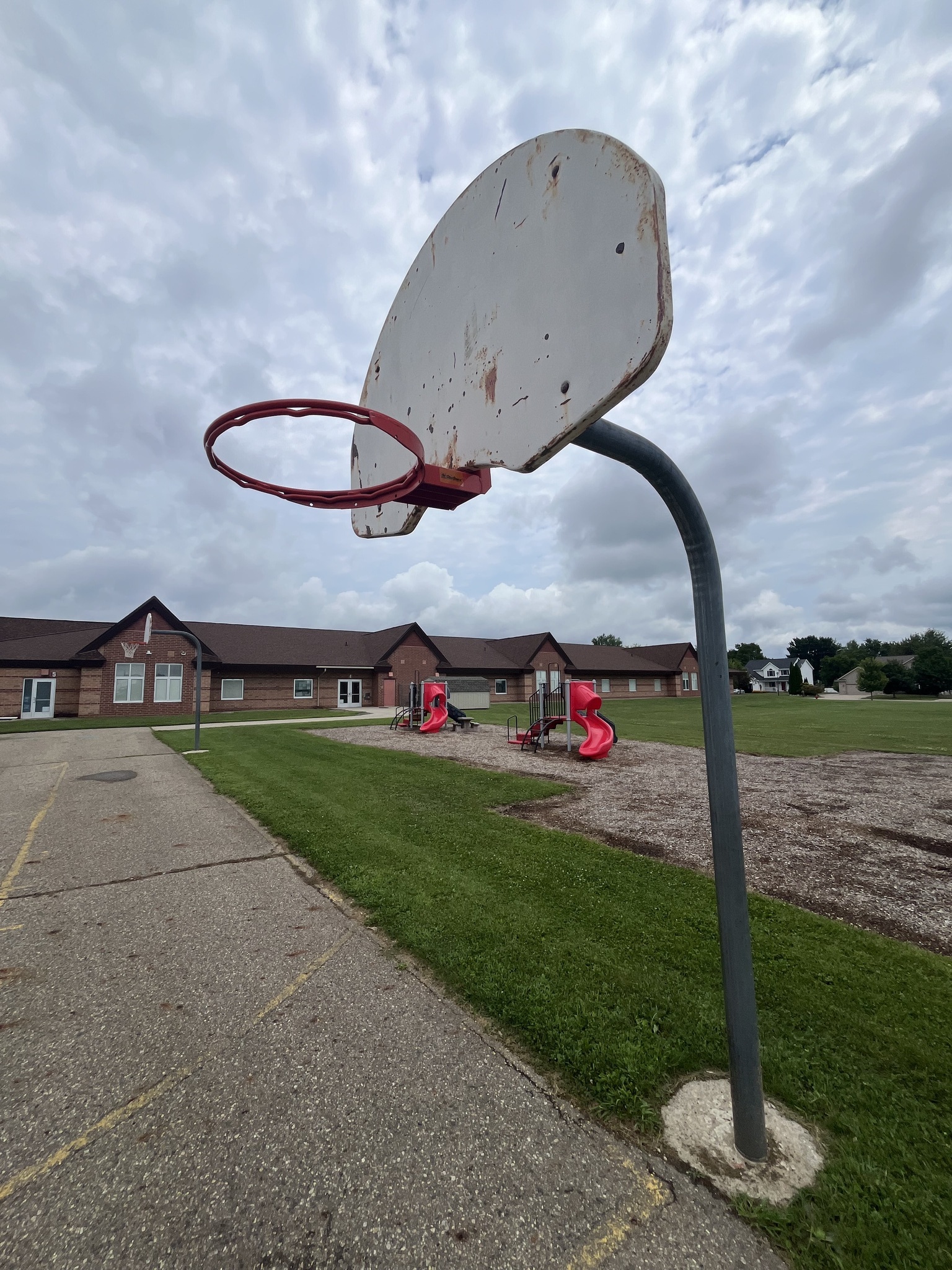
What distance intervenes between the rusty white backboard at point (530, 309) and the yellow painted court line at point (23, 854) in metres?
6.11

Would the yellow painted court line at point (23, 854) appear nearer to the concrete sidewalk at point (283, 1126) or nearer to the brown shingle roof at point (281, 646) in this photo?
the concrete sidewalk at point (283, 1126)

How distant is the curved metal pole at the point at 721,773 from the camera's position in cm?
254

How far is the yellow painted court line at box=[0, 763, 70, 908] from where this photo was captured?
597 centimetres

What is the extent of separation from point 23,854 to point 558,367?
8.84m

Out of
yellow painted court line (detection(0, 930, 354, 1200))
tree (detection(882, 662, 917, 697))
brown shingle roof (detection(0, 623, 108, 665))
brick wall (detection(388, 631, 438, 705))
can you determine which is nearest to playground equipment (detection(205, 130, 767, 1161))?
yellow painted court line (detection(0, 930, 354, 1200))

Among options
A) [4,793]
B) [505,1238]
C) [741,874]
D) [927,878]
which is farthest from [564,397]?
[4,793]

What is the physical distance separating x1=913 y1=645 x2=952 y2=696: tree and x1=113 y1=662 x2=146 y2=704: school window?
9322 cm

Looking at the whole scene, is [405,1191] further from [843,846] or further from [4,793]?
[4,793]

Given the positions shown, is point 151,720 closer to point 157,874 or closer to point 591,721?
point 591,721

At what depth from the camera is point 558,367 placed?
2457mm

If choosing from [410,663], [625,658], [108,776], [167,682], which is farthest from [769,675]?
[108,776]

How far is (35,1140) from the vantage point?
2658 mm

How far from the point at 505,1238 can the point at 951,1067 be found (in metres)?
2.65

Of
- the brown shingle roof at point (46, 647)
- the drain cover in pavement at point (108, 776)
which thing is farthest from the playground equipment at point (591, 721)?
the brown shingle roof at point (46, 647)
